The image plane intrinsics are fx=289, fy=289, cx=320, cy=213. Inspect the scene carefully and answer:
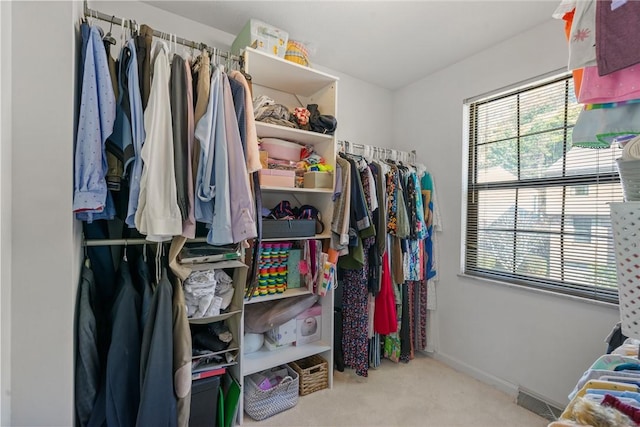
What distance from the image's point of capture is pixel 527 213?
204cm

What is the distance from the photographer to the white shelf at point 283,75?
1768 mm

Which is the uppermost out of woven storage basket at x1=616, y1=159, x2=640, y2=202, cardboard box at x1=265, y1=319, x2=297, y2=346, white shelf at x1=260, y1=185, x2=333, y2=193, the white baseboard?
white shelf at x1=260, y1=185, x2=333, y2=193

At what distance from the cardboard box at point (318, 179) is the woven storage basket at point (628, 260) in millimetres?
1478

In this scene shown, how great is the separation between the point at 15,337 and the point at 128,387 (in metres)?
0.45

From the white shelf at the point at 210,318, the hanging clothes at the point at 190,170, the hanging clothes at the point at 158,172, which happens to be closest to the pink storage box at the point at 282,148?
the hanging clothes at the point at 190,170

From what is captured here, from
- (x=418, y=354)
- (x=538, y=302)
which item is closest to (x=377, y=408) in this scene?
(x=418, y=354)

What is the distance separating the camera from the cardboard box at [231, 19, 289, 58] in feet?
5.80

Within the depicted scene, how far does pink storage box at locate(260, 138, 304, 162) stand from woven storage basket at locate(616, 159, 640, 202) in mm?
1662

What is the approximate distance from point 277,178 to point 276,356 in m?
1.17

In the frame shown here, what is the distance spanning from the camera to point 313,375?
1.99m

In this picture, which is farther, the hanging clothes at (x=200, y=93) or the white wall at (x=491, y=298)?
the white wall at (x=491, y=298)

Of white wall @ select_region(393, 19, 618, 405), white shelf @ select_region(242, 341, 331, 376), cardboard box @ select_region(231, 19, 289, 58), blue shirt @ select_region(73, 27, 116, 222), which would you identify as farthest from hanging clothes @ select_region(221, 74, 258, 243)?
white wall @ select_region(393, 19, 618, 405)

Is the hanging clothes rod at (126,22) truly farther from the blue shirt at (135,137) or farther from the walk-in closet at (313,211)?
the blue shirt at (135,137)

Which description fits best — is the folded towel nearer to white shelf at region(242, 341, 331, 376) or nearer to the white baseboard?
white shelf at region(242, 341, 331, 376)
